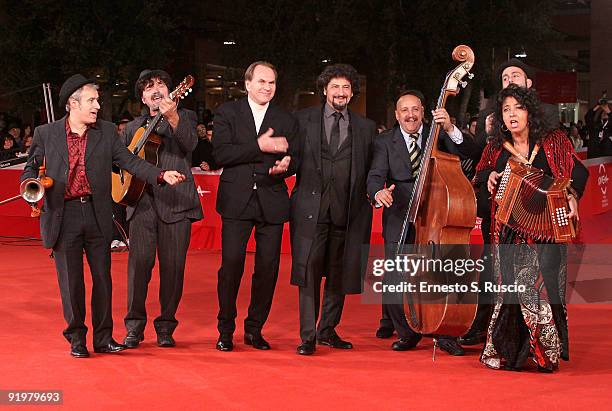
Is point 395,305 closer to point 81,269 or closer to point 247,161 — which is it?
point 247,161

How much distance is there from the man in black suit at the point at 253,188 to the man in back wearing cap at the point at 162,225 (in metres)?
0.34

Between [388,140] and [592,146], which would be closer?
[388,140]

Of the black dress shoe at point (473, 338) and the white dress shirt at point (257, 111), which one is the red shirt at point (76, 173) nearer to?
the white dress shirt at point (257, 111)

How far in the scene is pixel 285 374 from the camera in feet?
21.2

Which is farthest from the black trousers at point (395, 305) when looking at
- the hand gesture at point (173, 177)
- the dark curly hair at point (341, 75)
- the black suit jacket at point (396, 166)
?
the hand gesture at point (173, 177)

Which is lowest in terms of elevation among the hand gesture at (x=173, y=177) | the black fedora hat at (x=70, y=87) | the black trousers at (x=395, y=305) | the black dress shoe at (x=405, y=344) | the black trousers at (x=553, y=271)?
the black dress shoe at (x=405, y=344)

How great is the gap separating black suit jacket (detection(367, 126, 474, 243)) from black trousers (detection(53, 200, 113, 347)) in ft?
6.47

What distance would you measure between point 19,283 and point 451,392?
226 inches

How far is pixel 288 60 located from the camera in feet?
75.7

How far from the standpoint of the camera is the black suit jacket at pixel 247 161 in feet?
23.6

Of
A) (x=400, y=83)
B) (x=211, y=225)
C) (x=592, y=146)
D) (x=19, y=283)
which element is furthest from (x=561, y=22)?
(x=19, y=283)

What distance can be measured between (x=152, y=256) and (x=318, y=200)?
1.33 meters

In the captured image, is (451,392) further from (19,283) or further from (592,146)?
(592,146)

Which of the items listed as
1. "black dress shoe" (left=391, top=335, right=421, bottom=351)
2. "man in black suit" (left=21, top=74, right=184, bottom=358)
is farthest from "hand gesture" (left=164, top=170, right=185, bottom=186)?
"black dress shoe" (left=391, top=335, right=421, bottom=351)
